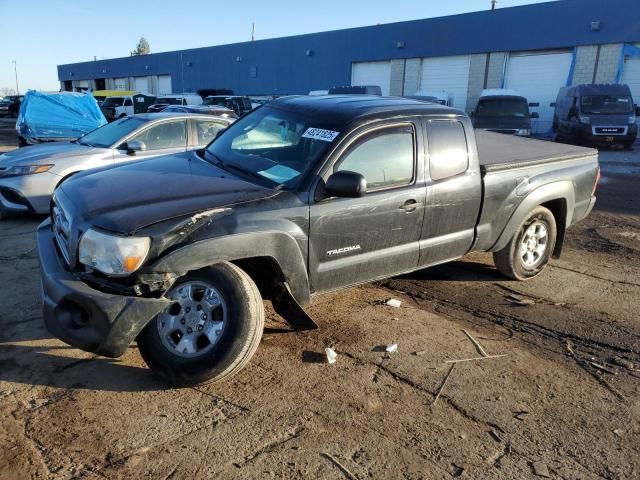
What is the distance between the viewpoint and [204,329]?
316cm

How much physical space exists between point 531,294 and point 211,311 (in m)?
3.30

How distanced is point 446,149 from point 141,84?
5367 centimetres

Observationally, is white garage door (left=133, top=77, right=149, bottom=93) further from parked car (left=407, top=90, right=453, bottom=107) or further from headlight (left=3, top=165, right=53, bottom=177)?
headlight (left=3, top=165, right=53, bottom=177)

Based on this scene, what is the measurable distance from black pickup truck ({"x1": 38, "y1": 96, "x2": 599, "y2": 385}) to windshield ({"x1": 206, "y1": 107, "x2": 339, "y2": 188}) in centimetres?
2

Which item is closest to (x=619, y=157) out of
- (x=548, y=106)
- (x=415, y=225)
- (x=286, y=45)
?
(x=548, y=106)

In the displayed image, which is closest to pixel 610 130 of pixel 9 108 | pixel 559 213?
pixel 559 213

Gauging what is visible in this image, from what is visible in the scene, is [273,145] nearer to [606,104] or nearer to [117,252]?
[117,252]

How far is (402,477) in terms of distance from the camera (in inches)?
98.8

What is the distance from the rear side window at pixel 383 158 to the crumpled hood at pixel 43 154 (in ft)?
16.0

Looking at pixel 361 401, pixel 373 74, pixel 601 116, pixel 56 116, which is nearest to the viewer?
pixel 361 401

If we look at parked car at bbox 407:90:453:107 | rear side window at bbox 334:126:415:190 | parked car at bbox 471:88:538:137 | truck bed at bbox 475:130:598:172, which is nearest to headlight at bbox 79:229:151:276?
rear side window at bbox 334:126:415:190

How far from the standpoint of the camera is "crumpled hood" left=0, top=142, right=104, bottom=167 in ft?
22.1

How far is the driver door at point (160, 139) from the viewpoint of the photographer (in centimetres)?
724

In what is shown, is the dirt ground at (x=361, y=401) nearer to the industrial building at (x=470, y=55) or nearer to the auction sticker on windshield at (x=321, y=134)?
the auction sticker on windshield at (x=321, y=134)
